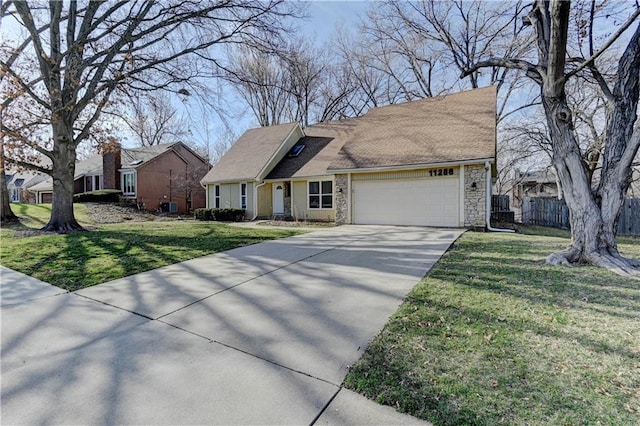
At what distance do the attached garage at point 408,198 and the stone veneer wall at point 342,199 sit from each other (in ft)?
1.02

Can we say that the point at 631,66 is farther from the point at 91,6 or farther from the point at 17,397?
the point at 91,6

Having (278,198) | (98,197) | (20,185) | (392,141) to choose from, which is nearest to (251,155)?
(278,198)

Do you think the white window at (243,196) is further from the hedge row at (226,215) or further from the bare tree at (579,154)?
the bare tree at (579,154)

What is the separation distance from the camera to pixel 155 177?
26000 mm

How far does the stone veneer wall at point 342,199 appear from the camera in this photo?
13906 millimetres

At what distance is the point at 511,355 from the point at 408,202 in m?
10.2

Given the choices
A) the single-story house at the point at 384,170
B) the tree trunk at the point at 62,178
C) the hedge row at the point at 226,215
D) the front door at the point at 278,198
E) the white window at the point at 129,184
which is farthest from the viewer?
the white window at the point at 129,184

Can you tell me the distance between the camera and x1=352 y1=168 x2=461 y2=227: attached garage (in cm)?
1186

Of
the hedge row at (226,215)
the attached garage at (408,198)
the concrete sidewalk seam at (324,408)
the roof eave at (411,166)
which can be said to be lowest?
the concrete sidewalk seam at (324,408)

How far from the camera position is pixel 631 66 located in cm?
593

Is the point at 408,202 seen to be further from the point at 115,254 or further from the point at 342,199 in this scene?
the point at 115,254

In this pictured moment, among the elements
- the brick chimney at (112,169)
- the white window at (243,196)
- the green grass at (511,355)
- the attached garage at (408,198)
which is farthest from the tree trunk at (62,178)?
the brick chimney at (112,169)

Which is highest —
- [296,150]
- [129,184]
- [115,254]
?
[296,150]

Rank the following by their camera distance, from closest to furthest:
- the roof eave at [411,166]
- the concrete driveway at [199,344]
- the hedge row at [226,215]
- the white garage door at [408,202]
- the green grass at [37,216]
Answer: the concrete driveway at [199,344]
the roof eave at [411,166]
the white garage door at [408,202]
the green grass at [37,216]
the hedge row at [226,215]
